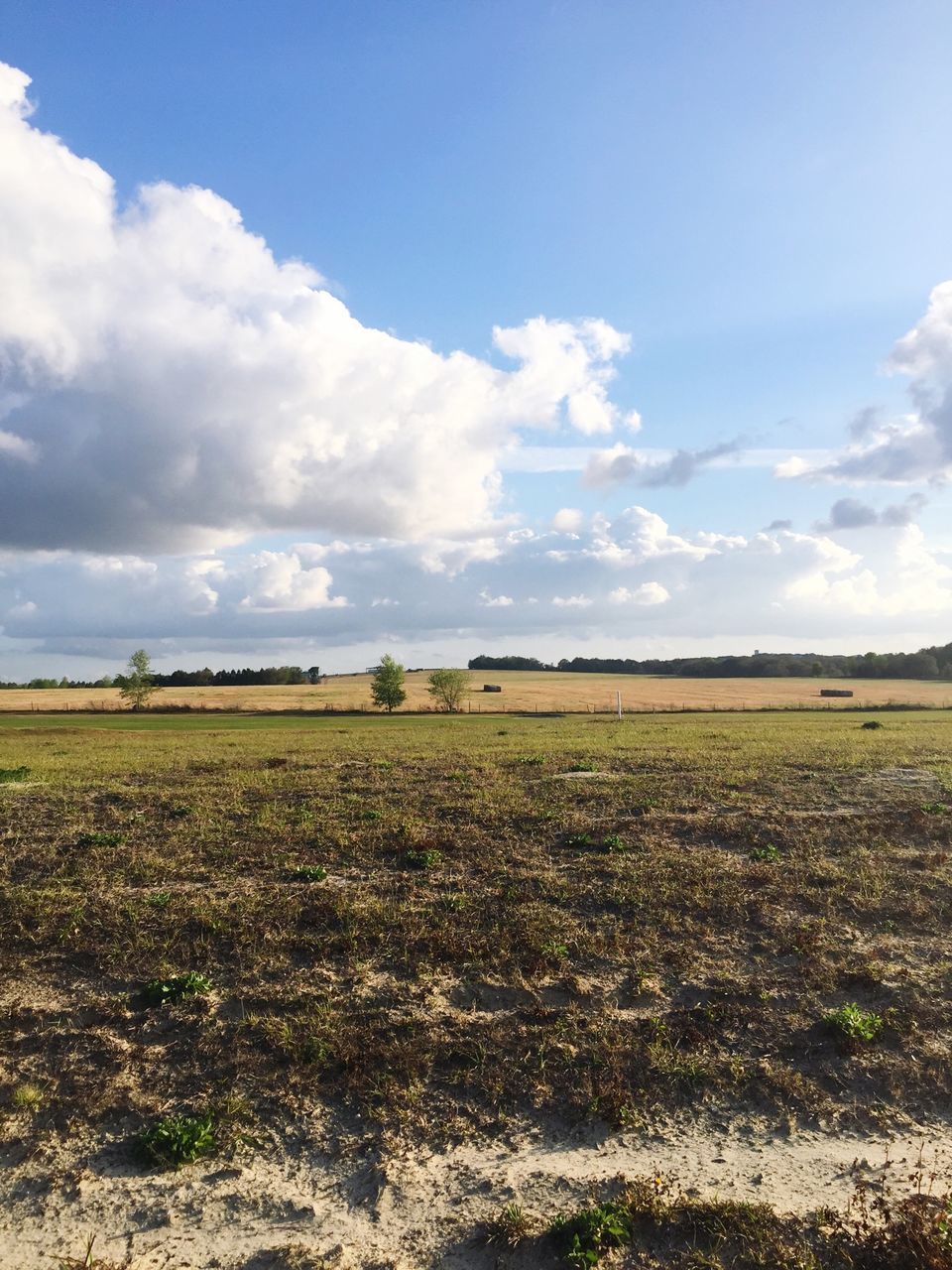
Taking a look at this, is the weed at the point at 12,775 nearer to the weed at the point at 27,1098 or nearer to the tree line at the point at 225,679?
the weed at the point at 27,1098

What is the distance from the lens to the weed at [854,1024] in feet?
29.9

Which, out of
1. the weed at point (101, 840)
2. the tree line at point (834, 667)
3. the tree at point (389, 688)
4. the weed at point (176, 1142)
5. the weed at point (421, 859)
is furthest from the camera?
the tree line at point (834, 667)

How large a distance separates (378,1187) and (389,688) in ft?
329

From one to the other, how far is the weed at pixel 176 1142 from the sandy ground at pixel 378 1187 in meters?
0.13

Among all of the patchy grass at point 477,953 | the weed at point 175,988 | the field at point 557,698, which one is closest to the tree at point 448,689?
the field at point 557,698

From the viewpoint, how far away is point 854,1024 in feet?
30.2

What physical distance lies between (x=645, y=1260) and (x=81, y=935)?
941 cm

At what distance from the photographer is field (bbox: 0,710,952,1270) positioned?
6.40 m

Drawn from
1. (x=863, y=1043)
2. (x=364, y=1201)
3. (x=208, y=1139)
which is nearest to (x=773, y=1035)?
(x=863, y=1043)

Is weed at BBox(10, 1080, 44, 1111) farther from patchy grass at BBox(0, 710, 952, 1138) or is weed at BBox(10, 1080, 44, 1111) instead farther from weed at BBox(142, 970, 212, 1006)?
weed at BBox(142, 970, 212, 1006)

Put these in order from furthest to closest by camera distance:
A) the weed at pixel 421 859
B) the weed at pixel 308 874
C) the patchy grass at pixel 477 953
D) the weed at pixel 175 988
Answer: the weed at pixel 421 859 → the weed at pixel 308 874 → the weed at pixel 175 988 → the patchy grass at pixel 477 953

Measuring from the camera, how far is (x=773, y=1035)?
925 cm

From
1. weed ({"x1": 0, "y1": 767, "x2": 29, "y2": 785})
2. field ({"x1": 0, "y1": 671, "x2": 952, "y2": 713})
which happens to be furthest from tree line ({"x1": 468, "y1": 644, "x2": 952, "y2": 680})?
weed ({"x1": 0, "y1": 767, "x2": 29, "y2": 785})

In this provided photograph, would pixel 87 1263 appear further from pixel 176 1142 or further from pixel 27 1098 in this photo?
pixel 27 1098
